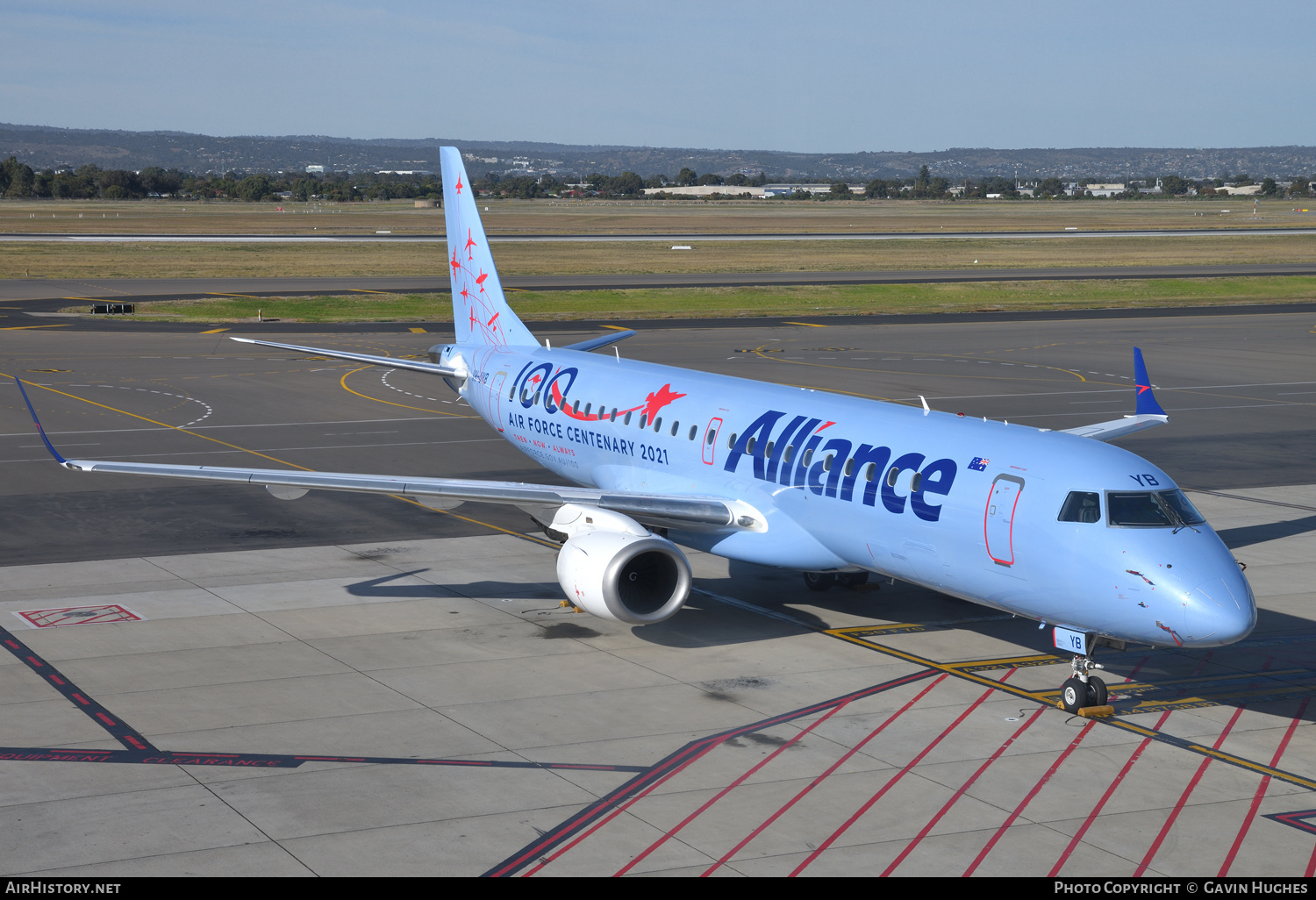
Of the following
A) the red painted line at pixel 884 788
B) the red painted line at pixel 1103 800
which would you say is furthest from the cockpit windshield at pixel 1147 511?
the red painted line at pixel 884 788

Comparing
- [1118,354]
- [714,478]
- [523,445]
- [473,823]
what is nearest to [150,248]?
[1118,354]

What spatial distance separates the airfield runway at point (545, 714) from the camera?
15.1 meters

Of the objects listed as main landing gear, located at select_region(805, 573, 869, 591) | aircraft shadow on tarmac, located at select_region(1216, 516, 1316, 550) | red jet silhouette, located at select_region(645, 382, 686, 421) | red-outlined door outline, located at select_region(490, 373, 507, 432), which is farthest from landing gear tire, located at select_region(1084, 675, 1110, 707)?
red-outlined door outline, located at select_region(490, 373, 507, 432)

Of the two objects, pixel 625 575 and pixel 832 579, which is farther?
pixel 832 579

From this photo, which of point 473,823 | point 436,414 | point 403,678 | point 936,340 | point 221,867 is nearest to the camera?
point 221,867

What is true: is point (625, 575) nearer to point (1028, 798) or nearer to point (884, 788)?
point (884, 788)

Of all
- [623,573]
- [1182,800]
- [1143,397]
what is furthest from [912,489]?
[1143,397]

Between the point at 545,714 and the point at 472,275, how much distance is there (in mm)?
18060

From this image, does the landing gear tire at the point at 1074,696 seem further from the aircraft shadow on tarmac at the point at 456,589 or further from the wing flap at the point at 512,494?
the aircraft shadow on tarmac at the point at 456,589

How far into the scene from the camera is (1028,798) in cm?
1650

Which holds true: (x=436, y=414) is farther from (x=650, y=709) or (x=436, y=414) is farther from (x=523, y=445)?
(x=650, y=709)

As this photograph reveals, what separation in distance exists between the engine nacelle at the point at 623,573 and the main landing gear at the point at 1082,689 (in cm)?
647

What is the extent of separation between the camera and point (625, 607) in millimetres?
22203

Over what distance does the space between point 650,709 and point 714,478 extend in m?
6.73
